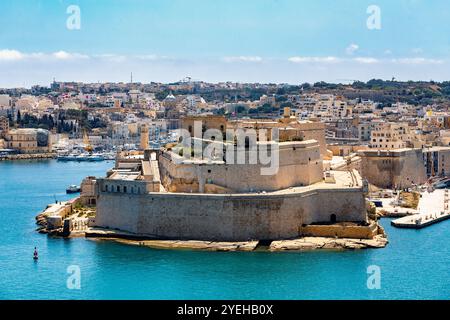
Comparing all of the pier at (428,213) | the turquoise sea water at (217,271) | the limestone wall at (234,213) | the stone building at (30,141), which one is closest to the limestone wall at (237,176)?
the limestone wall at (234,213)

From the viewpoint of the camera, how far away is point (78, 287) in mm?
15148

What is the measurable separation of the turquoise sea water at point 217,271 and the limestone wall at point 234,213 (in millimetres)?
913

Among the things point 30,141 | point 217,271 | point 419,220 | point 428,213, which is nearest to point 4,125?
point 30,141

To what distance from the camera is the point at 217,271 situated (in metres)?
16.0

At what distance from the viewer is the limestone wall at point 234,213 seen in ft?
60.1

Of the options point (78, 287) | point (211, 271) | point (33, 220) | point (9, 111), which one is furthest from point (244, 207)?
point (9, 111)

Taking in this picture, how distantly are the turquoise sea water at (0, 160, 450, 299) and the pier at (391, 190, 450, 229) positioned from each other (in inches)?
36.4

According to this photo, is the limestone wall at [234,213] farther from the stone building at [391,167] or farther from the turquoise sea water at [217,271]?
the stone building at [391,167]

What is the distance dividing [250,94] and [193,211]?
7081cm

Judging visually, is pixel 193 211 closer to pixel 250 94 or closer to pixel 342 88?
pixel 342 88

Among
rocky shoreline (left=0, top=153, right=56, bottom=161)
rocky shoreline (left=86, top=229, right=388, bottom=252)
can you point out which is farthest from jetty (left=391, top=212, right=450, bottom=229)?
rocky shoreline (left=0, top=153, right=56, bottom=161)

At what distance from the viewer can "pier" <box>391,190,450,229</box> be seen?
69.7 ft

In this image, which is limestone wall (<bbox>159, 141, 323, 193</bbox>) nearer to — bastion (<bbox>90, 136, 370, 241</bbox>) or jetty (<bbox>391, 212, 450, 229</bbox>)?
bastion (<bbox>90, 136, 370, 241</bbox>)

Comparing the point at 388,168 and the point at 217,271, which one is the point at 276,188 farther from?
Result: the point at 388,168
